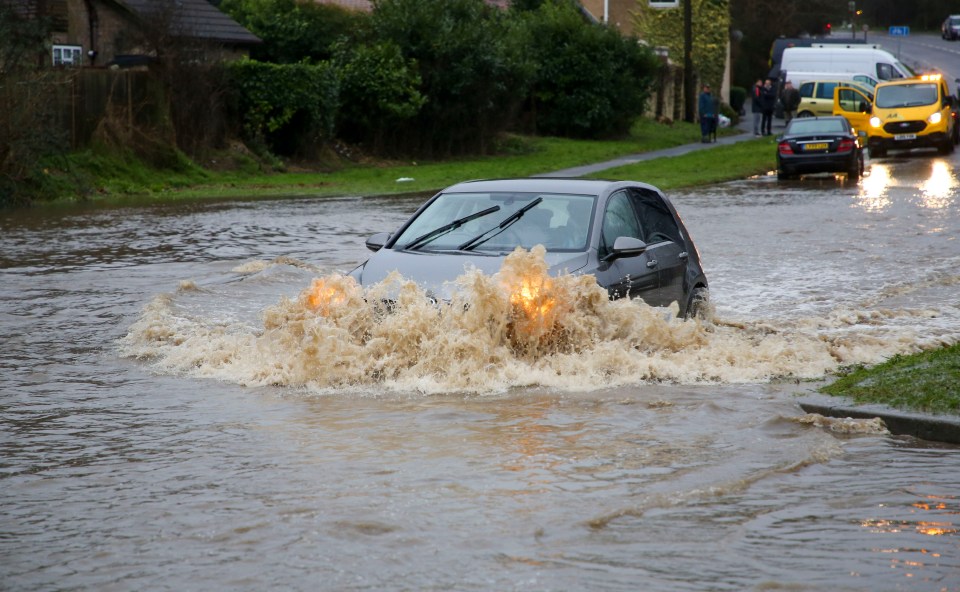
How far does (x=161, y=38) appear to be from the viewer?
33.8 m

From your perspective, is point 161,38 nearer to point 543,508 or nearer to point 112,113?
point 112,113

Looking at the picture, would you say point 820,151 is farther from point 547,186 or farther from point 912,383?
point 912,383

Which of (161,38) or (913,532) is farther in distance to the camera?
(161,38)

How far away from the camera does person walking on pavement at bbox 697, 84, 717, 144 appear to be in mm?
46312

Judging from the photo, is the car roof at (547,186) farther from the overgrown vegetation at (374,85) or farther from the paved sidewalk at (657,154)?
the paved sidewalk at (657,154)

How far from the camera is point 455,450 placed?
7.91m

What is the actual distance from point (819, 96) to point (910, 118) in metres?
7.82

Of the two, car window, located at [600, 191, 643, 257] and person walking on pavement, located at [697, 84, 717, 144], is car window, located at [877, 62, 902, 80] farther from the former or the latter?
car window, located at [600, 191, 643, 257]

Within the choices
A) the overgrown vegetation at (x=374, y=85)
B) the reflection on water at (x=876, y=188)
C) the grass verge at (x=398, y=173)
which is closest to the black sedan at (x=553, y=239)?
the reflection on water at (x=876, y=188)

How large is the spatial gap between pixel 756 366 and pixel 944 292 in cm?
527

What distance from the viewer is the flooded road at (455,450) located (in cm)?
584

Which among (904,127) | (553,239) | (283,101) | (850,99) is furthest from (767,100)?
(553,239)

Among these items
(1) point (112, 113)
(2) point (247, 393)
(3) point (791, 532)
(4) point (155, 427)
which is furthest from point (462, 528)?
(1) point (112, 113)

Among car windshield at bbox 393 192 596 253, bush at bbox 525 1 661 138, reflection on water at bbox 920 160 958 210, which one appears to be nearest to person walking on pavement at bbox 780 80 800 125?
bush at bbox 525 1 661 138
